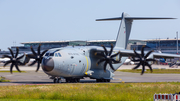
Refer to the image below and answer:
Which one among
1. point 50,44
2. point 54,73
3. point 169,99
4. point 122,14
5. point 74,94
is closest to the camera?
point 169,99

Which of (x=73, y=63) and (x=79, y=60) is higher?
(x=79, y=60)

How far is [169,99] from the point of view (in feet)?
38.6

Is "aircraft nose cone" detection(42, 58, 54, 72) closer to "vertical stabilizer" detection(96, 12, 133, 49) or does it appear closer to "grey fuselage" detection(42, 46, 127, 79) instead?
"grey fuselage" detection(42, 46, 127, 79)

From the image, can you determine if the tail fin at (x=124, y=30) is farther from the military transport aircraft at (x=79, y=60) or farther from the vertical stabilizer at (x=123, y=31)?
the military transport aircraft at (x=79, y=60)

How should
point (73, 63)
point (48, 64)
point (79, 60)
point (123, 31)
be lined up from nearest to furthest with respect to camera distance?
point (48, 64) < point (73, 63) < point (79, 60) < point (123, 31)

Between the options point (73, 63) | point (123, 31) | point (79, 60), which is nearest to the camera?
point (73, 63)

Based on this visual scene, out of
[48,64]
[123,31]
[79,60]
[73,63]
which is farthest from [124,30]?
[48,64]

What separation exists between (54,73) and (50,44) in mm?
99194

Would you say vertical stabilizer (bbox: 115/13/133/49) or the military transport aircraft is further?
vertical stabilizer (bbox: 115/13/133/49)

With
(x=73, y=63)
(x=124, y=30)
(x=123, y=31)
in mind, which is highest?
(x=124, y=30)

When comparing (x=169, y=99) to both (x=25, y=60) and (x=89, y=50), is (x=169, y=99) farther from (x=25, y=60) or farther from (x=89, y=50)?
(x=25, y=60)

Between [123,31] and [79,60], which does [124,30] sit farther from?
[79,60]

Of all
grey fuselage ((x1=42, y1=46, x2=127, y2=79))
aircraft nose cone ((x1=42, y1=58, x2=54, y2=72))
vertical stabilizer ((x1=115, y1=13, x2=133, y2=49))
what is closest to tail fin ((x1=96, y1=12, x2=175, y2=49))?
vertical stabilizer ((x1=115, y1=13, x2=133, y2=49))

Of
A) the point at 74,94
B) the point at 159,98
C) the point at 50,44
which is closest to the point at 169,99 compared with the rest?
the point at 159,98
